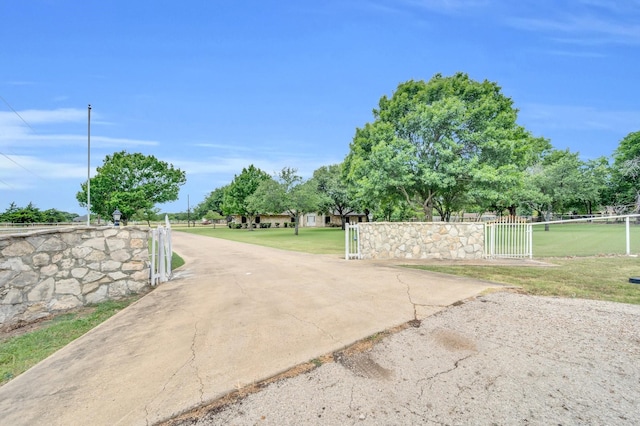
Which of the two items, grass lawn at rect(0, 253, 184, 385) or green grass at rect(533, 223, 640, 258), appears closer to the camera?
grass lawn at rect(0, 253, 184, 385)

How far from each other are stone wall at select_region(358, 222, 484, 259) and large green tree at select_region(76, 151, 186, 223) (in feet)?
112

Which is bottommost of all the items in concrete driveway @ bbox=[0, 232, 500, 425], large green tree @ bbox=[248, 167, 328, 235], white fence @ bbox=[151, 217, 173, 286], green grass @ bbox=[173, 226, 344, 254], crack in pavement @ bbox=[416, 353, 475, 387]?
green grass @ bbox=[173, 226, 344, 254]

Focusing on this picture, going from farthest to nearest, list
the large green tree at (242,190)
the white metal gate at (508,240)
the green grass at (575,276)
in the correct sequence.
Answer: the large green tree at (242,190) < the white metal gate at (508,240) < the green grass at (575,276)

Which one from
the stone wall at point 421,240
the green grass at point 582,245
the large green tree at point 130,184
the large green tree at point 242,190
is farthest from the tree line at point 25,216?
the green grass at point 582,245

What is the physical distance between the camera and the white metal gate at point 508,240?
1101 cm

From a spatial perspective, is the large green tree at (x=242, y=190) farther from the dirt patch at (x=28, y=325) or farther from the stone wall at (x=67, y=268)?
the dirt patch at (x=28, y=325)

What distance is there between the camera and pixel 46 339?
415 centimetres

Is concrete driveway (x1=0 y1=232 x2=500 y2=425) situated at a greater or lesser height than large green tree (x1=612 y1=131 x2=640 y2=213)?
lesser

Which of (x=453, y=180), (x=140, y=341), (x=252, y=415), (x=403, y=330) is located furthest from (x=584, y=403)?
(x=453, y=180)

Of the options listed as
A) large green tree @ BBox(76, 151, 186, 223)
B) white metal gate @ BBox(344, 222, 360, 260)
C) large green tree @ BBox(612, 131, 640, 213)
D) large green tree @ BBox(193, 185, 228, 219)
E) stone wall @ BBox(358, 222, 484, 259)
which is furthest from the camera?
large green tree @ BBox(193, 185, 228, 219)

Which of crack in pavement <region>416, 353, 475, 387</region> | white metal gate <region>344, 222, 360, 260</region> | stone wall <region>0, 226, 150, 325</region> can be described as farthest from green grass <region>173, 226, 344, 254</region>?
crack in pavement <region>416, 353, 475, 387</region>

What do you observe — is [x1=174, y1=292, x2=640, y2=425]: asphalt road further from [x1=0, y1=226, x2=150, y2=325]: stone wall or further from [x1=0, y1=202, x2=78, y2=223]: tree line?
[x1=0, y1=202, x2=78, y2=223]: tree line

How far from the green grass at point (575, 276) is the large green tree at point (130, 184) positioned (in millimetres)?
37541

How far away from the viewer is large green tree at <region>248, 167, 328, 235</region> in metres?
31.2
